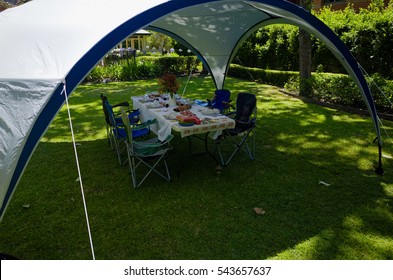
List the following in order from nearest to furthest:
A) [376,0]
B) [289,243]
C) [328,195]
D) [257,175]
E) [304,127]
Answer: [289,243] < [328,195] < [257,175] < [304,127] < [376,0]

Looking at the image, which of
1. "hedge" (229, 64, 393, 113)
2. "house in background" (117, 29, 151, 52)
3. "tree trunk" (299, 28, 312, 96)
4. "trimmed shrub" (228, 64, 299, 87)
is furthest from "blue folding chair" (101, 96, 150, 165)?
"house in background" (117, 29, 151, 52)

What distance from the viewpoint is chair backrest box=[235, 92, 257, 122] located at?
17.9 feet

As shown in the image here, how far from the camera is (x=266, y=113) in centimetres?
820

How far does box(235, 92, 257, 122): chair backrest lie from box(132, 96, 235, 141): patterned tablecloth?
765 mm

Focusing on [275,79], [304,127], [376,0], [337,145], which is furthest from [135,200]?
[376,0]

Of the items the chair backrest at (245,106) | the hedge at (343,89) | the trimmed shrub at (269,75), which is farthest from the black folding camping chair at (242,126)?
the trimmed shrub at (269,75)

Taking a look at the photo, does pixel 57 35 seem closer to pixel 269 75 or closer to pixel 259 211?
pixel 259 211

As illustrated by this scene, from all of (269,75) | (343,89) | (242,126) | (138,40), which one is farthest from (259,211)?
(138,40)

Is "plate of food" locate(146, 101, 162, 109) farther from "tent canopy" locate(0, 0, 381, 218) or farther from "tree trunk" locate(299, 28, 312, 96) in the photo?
"tree trunk" locate(299, 28, 312, 96)

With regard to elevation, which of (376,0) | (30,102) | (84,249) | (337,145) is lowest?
(84,249)

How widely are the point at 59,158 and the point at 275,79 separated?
30.3 ft

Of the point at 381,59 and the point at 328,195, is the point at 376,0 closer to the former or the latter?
the point at 381,59

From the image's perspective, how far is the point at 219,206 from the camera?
3.91m

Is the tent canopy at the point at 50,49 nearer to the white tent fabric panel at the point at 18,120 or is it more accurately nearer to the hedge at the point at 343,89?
the white tent fabric panel at the point at 18,120
